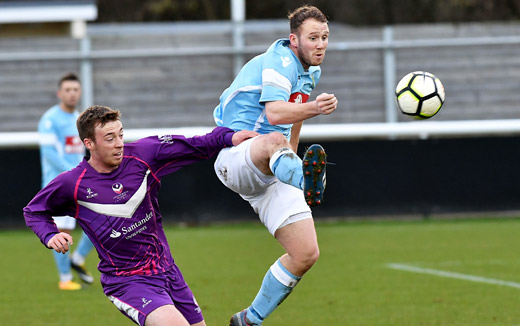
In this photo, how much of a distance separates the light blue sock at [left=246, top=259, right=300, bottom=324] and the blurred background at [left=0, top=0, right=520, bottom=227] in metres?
7.97

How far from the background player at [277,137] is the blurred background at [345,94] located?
7.76 metres

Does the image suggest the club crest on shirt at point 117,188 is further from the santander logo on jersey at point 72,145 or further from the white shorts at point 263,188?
the santander logo on jersey at point 72,145

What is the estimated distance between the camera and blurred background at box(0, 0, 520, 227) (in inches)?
564

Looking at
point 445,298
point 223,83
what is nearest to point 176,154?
point 445,298

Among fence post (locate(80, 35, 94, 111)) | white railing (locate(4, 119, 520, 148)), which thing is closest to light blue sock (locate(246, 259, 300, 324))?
white railing (locate(4, 119, 520, 148))

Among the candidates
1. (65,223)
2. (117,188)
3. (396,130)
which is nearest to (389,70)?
(396,130)

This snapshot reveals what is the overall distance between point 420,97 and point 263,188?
125 centimetres

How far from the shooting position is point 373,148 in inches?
566

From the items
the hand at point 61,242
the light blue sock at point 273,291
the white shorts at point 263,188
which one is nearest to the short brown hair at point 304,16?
the white shorts at point 263,188

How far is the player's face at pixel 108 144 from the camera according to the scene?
530cm

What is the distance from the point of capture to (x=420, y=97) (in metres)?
6.24

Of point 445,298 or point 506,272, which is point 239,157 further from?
point 506,272

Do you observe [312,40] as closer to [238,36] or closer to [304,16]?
[304,16]

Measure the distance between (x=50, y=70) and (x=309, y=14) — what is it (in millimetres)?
15144
